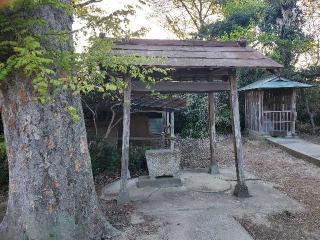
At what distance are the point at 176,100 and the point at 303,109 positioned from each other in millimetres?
10974

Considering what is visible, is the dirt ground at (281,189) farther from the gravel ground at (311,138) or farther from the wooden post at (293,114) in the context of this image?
the wooden post at (293,114)

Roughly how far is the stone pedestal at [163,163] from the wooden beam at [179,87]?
1660 millimetres

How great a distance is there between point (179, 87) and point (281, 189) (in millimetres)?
3373

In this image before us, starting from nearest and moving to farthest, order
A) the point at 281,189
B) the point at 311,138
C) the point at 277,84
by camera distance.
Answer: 1. the point at 281,189
2. the point at 311,138
3. the point at 277,84

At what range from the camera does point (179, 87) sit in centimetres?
735

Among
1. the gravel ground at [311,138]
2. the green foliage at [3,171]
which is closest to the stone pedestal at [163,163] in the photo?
the green foliage at [3,171]

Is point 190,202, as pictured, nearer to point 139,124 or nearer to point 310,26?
point 139,124

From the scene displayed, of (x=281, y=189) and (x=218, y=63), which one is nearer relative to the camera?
(x=218, y=63)

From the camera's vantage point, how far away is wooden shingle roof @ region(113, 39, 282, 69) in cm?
669

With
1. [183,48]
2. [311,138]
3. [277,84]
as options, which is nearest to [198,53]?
[183,48]

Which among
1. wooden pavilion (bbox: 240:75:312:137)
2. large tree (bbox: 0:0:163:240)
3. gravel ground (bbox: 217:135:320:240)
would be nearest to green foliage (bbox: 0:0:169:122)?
large tree (bbox: 0:0:163:240)

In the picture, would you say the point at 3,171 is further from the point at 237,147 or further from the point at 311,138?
the point at 311,138

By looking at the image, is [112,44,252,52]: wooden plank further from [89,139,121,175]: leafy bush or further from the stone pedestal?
[89,139,121,175]: leafy bush

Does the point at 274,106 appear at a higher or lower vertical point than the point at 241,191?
higher
